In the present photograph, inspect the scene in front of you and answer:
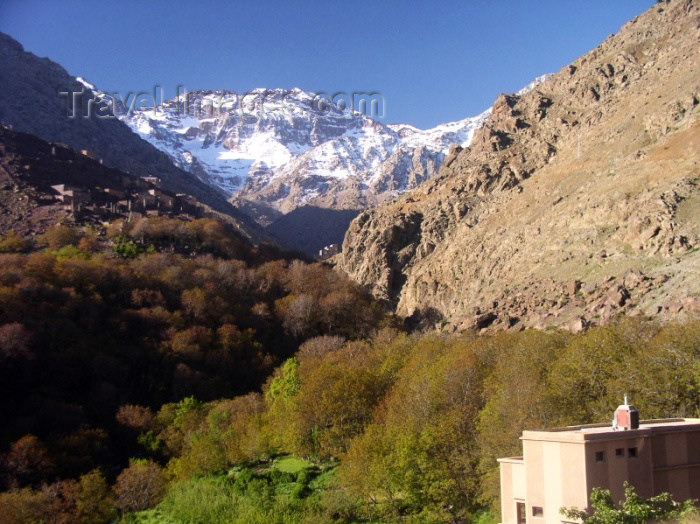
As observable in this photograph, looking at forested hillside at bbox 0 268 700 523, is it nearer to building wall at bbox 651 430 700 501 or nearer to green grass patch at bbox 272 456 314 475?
green grass patch at bbox 272 456 314 475

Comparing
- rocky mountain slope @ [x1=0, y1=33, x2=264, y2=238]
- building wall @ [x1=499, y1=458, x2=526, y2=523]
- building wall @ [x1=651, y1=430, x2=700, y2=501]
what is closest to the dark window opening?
building wall @ [x1=499, y1=458, x2=526, y2=523]

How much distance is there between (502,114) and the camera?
8906cm

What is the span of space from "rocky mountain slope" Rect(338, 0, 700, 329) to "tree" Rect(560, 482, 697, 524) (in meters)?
23.9

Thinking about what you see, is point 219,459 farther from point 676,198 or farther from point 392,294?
point 392,294

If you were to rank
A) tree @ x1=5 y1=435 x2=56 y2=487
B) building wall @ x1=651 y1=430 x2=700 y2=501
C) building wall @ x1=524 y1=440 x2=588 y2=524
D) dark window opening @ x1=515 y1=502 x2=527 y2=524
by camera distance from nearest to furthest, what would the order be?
building wall @ x1=524 y1=440 x2=588 y2=524
building wall @ x1=651 y1=430 x2=700 y2=501
dark window opening @ x1=515 y1=502 x2=527 y2=524
tree @ x1=5 y1=435 x2=56 y2=487

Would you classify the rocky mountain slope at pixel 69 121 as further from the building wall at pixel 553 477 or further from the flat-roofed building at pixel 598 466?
the building wall at pixel 553 477

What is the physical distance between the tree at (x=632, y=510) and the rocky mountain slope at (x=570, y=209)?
2393 cm

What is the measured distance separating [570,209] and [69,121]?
137437mm

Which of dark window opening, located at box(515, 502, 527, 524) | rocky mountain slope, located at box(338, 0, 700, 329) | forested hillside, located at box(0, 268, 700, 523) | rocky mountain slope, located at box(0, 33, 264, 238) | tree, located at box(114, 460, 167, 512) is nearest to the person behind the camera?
dark window opening, located at box(515, 502, 527, 524)

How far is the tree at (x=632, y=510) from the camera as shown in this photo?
17.9 m

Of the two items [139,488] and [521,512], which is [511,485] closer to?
[521,512]

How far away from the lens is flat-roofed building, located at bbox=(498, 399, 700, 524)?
67.3 feet

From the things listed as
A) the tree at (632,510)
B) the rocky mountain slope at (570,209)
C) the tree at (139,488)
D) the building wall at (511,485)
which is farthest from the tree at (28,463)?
the tree at (632,510)

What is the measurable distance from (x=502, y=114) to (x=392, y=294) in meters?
25.0
